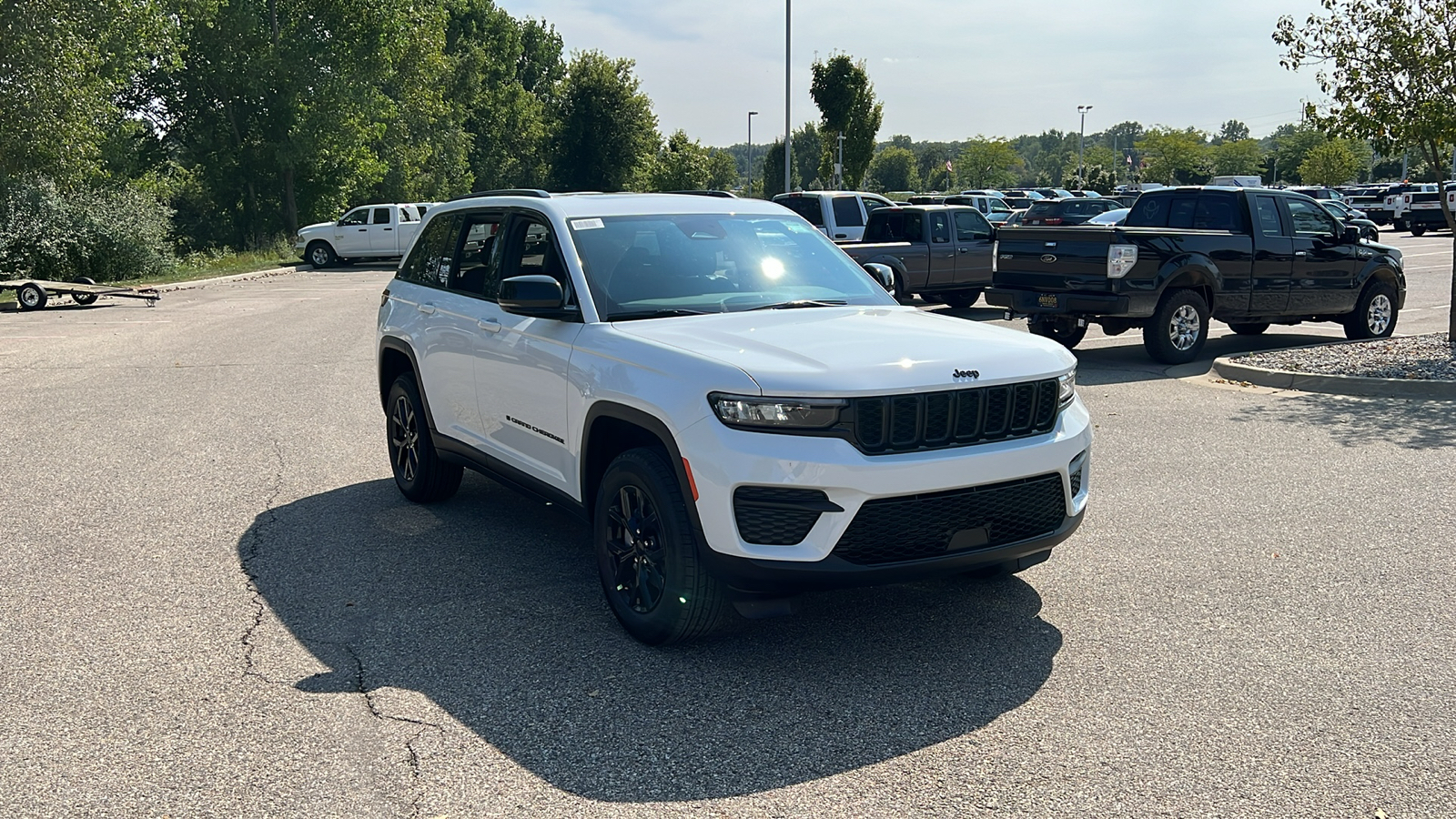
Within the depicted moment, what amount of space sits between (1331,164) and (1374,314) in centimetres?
7800

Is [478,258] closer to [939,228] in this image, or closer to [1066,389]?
[1066,389]

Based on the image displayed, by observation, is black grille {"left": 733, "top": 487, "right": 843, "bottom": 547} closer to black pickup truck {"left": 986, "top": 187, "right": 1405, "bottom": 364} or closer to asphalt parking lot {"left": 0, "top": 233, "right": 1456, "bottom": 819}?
asphalt parking lot {"left": 0, "top": 233, "right": 1456, "bottom": 819}

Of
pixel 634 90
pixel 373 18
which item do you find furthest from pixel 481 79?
pixel 373 18

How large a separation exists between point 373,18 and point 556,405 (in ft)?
126

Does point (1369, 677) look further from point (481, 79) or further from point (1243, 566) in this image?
point (481, 79)

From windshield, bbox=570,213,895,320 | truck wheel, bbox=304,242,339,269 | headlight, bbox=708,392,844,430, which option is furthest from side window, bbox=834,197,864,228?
truck wheel, bbox=304,242,339,269

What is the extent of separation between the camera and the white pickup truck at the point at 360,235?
3803cm

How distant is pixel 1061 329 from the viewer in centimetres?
1448

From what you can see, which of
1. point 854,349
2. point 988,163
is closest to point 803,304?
point 854,349

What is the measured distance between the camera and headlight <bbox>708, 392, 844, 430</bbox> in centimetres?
441

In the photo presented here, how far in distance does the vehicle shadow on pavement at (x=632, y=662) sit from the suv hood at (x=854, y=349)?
3.55 ft

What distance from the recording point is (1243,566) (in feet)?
19.6

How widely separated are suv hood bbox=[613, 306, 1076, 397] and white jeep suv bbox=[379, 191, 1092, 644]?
0.04 ft

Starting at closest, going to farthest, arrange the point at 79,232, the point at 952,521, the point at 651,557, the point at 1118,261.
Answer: the point at 952,521 < the point at 651,557 < the point at 1118,261 < the point at 79,232
